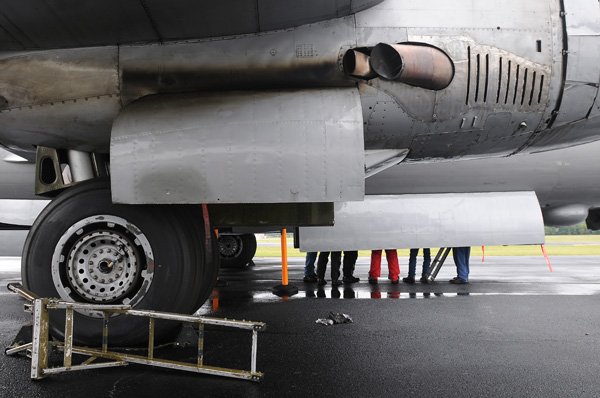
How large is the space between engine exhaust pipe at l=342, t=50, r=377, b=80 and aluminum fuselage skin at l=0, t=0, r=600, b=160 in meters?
0.07

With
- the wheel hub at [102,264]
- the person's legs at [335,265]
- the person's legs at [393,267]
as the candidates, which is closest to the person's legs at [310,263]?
the person's legs at [335,265]

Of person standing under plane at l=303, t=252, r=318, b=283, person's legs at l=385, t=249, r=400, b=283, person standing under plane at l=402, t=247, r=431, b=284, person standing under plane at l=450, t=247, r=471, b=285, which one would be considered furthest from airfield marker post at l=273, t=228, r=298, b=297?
person standing under plane at l=450, t=247, r=471, b=285

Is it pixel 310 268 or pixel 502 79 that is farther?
pixel 310 268

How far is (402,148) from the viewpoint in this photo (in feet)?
14.1

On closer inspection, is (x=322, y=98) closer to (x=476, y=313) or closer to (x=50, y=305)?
(x=50, y=305)

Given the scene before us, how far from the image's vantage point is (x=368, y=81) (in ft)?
12.8

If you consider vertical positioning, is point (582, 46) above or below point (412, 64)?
above

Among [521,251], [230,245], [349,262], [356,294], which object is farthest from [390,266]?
[521,251]

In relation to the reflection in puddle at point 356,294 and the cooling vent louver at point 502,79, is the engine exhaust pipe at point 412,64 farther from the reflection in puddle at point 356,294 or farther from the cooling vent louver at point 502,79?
the reflection in puddle at point 356,294

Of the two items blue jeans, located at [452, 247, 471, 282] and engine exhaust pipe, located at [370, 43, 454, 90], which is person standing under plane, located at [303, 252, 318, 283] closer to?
blue jeans, located at [452, 247, 471, 282]

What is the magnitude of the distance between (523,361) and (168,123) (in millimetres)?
3210

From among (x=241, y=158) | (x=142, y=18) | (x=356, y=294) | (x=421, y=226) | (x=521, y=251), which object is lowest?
(x=521, y=251)

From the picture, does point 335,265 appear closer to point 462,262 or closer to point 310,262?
point 310,262

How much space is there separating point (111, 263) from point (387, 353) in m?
2.28
